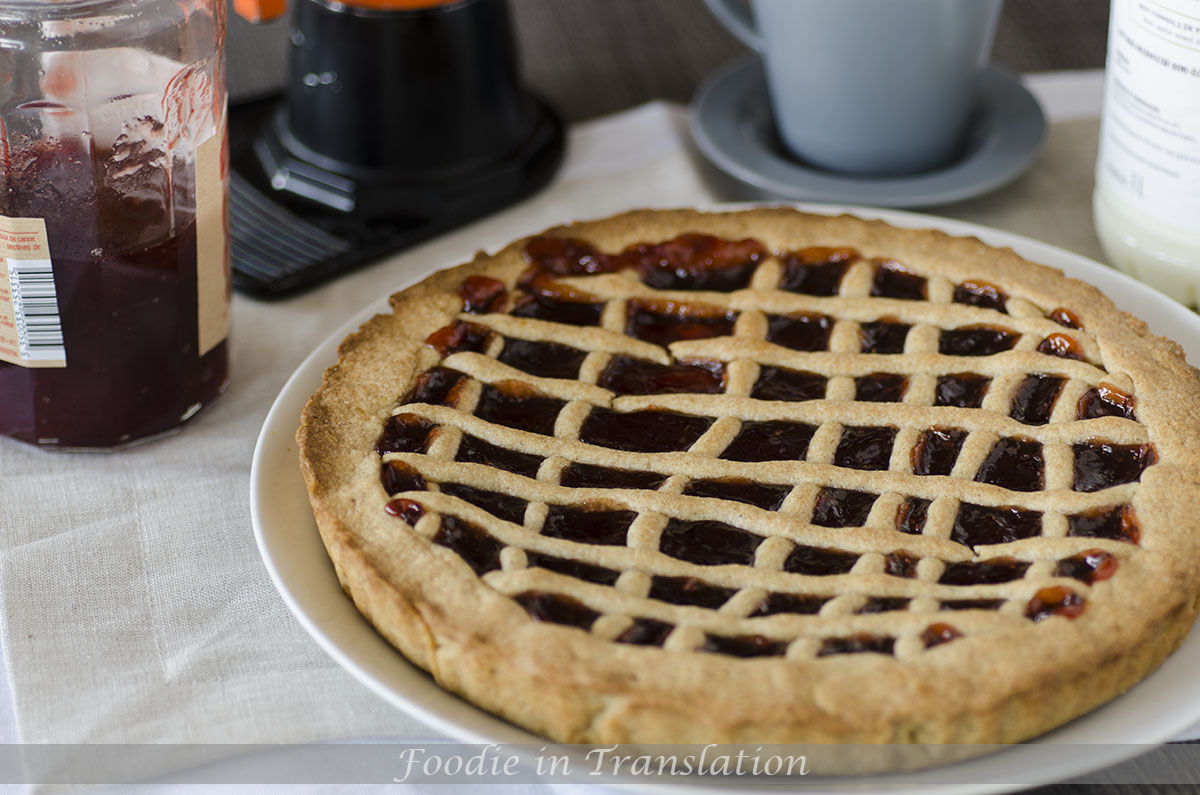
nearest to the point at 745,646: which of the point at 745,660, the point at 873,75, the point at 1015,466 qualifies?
the point at 745,660

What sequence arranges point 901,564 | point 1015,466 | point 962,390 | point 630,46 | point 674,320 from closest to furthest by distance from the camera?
1. point 901,564
2. point 1015,466
3. point 962,390
4. point 674,320
5. point 630,46

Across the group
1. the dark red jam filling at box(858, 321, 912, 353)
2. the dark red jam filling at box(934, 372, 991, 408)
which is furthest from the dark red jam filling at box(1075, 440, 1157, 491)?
the dark red jam filling at box(858, 321, 912, 353)

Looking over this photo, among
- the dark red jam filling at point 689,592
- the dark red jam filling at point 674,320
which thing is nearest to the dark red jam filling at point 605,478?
the dark red jam filling at point 689,592

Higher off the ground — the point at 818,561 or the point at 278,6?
the point at 278,6

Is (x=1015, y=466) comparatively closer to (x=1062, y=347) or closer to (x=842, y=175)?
(x=1062, y=347)

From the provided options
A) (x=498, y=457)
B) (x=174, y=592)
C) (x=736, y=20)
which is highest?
(x=736, y=20)

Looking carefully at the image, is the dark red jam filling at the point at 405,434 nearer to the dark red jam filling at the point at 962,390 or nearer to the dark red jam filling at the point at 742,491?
the dark red jam filling at the point at 742,491
